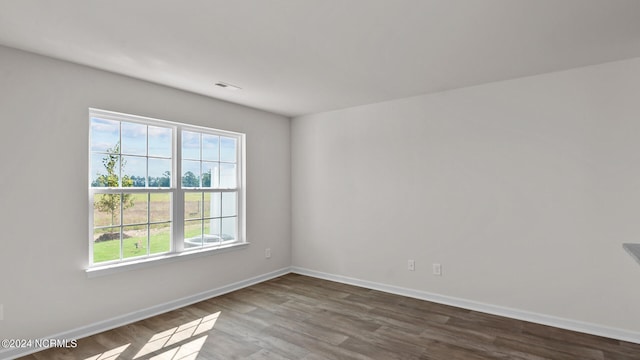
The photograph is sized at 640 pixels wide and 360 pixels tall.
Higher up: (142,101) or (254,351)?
(142,101)

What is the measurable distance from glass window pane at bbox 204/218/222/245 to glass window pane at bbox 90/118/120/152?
4.54ft

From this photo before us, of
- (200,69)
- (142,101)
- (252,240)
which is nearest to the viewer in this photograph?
(200,69)

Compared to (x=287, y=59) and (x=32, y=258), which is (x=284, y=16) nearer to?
(x=287, y=59)

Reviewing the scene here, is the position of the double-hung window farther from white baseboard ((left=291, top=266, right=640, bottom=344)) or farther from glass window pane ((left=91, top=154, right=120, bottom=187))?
white baseboard ((left=291, top=266, right=640, bottom=344))

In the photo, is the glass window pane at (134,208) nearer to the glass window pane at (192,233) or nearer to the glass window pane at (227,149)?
the glass window pane at (192,233)

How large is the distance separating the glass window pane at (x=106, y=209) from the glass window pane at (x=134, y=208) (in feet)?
0.20

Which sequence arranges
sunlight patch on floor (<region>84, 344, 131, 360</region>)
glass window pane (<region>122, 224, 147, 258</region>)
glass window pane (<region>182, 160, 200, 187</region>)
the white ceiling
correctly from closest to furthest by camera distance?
the white ceiling, sunlight patch on floor (<region>84, 344, 131, 360</region>), glass window pane (<region>122, 224, 147, 258</region>), glass window pane (<region>182, 160, 200, 187</region>)

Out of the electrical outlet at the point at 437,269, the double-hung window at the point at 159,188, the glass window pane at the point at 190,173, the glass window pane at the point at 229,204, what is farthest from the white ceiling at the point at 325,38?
the electrical outlet at the point at 437,269

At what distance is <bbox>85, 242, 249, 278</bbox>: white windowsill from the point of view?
303 centimetres

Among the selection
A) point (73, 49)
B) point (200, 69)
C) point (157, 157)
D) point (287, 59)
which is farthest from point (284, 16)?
point (157, 157)

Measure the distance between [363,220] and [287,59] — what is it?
2.41 metres

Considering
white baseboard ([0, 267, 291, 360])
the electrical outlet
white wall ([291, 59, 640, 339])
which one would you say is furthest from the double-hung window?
the electrical outlet

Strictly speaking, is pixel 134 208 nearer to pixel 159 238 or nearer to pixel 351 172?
pixel 159 238

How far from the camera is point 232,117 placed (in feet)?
14.2
